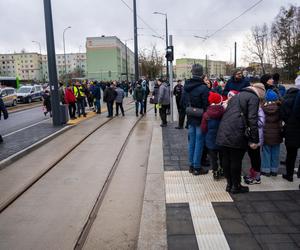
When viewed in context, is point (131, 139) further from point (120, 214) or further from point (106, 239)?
point (106, 239)

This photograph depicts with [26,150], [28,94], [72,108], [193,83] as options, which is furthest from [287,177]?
[28,94]

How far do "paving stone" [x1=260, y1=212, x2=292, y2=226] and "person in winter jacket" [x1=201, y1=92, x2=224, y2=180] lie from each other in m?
1.59

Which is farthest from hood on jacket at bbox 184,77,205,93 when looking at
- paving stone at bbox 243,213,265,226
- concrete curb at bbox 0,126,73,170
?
concrete curb at bbox 0,126,73,170

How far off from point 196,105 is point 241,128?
139cm

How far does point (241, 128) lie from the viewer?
16.7 feet

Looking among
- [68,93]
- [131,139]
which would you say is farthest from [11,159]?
[68,93]

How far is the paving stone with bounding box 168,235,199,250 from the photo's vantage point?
3.81 metres

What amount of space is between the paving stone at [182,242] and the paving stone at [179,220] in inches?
3.9

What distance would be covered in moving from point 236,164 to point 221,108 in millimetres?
1016

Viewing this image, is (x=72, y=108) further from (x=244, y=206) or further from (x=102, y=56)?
(x=102, y=56)

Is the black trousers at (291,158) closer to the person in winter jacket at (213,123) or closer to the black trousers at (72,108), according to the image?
the person in winter jacket at (213,123)

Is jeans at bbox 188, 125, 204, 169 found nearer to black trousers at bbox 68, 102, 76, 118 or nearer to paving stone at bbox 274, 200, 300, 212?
paving stone at bbox 274, 200, 300, 212

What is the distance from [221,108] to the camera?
585cm

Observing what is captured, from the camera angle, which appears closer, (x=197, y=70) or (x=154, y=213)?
(x=154, y=213)
